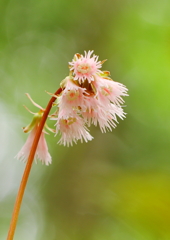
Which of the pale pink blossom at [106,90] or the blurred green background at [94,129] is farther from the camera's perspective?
the blurred green background at [94,129]

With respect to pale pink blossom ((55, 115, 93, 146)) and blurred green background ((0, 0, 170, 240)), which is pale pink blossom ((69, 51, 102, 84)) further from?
blurred green background ((0, 0, 170, 240))

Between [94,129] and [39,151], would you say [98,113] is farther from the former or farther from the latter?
[94,129]

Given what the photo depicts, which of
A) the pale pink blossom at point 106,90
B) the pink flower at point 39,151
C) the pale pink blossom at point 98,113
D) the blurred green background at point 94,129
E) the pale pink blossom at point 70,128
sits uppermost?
the blurred green background at point 94,129

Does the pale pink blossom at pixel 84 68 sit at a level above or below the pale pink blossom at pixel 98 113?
above

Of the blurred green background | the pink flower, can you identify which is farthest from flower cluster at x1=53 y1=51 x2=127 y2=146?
the blurred green background

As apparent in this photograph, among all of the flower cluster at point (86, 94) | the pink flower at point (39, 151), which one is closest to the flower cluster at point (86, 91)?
the flower cluster at point (86, 94)

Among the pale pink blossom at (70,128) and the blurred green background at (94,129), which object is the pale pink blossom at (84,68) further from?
the blurred green background at (94,129)

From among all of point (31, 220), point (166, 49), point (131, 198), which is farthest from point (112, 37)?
point (31, 220)

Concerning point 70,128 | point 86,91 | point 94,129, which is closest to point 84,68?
point 86,91
